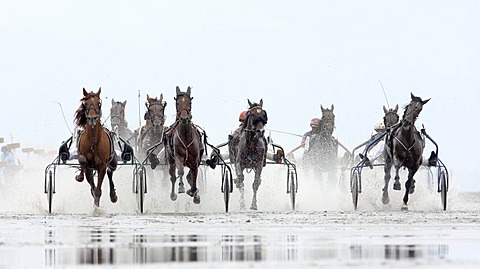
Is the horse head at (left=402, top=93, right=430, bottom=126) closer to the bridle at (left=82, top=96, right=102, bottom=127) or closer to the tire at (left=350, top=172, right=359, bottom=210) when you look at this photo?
the tire at (left=350, top=172, right=359, bottom=210)

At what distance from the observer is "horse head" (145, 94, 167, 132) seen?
32.2 meters

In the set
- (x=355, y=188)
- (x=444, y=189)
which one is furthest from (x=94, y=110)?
(x=444, y=189)

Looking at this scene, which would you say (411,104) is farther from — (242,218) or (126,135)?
(126,135)

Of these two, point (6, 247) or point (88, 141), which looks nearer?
point (6, 247)

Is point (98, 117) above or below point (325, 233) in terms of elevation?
above

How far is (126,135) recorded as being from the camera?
128 feet

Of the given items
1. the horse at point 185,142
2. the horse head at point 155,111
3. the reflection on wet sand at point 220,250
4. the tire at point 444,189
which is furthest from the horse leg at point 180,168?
the reflection on wet sand at point 220,250

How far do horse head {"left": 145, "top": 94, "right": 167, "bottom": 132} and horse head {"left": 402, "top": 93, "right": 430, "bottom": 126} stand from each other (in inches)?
223

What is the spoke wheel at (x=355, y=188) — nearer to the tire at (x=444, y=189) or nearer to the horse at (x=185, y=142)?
the tire at (x=444, y=189)

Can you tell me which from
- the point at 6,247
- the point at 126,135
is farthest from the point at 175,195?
the point at 6,247

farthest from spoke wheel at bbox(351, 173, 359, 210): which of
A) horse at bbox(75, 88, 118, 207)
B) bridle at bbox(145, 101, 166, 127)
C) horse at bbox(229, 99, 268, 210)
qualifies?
horse at bbox(75, 88, 118, 207)

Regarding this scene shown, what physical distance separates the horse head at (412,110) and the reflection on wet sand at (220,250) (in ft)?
42.9

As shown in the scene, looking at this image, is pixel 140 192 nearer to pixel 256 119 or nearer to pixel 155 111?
pixel 256 119

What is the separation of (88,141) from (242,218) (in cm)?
455
